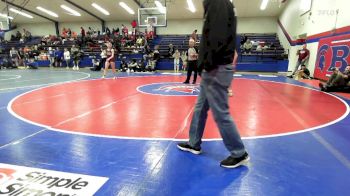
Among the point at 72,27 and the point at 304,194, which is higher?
the point at 72,27

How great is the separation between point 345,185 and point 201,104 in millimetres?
1593

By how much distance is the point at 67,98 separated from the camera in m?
6.38

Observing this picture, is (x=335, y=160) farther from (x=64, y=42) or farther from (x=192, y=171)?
(x=64, y=42)

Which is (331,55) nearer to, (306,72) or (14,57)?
(306,72)

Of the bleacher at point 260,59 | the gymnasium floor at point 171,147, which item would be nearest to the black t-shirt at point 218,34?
the gymnasium floor at point 171,147

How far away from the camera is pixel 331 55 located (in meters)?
10.6

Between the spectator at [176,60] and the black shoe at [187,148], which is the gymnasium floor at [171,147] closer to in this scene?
the black shoe at [187,148]

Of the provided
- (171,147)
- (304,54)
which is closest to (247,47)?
(304,54)

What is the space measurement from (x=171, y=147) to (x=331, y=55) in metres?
10.5

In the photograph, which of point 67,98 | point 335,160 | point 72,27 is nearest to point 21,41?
point 72,27

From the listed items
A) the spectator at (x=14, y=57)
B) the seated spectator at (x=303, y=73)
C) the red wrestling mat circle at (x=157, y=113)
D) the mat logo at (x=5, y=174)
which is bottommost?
the mat logo at (x=5, y=174)

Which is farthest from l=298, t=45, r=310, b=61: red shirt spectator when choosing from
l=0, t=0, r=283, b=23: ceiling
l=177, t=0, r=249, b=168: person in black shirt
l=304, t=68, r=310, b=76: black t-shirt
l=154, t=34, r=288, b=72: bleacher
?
l=177, t=0, r=249, b=168: person in black shirt

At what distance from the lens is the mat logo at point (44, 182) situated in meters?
2.12

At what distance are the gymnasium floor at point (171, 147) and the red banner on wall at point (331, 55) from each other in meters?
5.37
